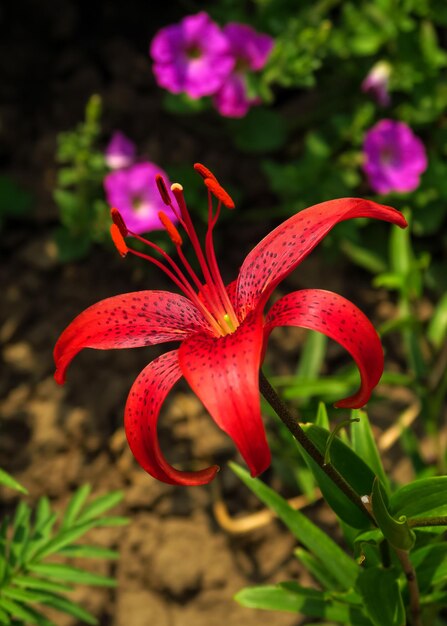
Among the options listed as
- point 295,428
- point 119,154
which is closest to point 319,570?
point 295,428

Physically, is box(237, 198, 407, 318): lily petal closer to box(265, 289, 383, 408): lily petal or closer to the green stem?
box(265, 289, 383, 408): lily petal

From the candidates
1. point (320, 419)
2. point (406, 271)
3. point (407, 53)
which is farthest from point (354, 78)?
point (320, 419)

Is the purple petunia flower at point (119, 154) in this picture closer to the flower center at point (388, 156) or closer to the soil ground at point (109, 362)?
the soil ground at point (109, 362)

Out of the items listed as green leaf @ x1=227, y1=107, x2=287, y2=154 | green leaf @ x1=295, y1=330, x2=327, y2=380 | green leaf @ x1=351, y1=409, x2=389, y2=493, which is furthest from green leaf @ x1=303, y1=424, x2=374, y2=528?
green leaf @ x1=227, y1=107, x2=287, y2=154

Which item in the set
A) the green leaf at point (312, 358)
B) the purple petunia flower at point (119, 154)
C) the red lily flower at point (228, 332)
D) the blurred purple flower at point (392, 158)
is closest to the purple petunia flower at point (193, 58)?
the purple petunia flower at point (119, 154)

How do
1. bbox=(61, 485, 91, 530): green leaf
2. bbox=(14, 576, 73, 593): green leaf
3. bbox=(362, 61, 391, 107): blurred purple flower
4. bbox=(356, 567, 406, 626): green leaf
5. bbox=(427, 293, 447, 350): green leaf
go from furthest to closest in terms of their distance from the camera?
bbox=(362, 61, 391, 107): blurred purple flower → bbox=(427, 293, 447, 350): green leaf → bbox=(61, 485, 91, 530): green leaf → bbox=(14, 576, 73, 593): green leaf → bbox=(356, 567, 406, 626): green leaf

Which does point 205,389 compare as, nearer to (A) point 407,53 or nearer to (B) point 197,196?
(B) point 197,196

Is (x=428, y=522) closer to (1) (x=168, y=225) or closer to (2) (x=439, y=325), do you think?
(1) (x=168, y=225)
